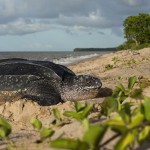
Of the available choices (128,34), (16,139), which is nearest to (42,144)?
(16,139)

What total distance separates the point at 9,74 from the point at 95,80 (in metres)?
1.07

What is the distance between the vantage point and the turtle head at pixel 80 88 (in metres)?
4.50

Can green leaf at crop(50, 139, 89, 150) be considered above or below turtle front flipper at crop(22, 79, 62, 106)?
above

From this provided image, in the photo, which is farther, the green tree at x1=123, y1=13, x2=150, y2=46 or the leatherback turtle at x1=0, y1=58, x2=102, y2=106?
the green tree at x1=123, y1=13, x2=150, y2=46

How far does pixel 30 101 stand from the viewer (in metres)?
3.88

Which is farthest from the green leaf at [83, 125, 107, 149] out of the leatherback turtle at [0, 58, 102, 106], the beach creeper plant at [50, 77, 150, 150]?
the leatherback turtle at [0, 58, 102, 106]

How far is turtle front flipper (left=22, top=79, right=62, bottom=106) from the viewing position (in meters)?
4.25

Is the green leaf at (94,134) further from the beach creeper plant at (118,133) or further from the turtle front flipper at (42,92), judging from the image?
the turtle front flipper at (42,92)

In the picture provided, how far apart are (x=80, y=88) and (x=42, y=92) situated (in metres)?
0.49

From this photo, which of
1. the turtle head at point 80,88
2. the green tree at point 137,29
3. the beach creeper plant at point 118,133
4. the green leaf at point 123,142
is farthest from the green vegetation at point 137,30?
the green leaf at point 123,142

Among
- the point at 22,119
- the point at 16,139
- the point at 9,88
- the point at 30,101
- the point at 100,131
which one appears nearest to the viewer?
the point at 100,131

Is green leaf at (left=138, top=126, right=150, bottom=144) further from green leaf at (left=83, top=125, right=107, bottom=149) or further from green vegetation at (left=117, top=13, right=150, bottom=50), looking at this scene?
green vegetation at (left=117, top=13, right=150, bottom=50)

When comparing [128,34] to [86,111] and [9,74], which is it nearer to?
[9,74]

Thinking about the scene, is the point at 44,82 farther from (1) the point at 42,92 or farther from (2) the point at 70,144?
(2) the point at 70,144
